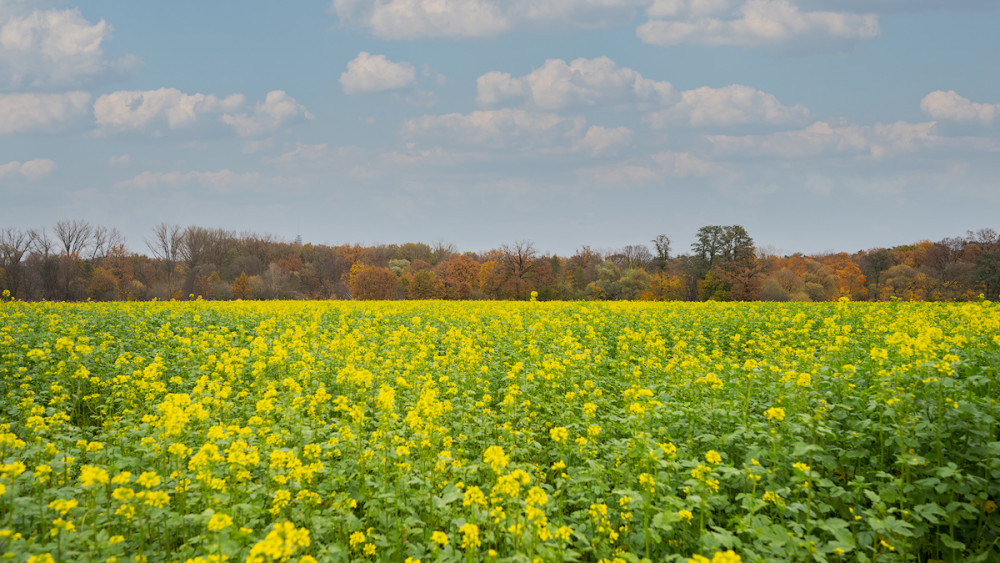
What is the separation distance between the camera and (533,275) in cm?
6475

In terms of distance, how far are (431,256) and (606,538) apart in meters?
99.4

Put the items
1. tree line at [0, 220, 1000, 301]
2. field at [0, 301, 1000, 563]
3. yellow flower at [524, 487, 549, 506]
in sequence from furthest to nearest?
tree line at [0, 220, 1000, 301] → field at [0, 301, 1000, 563] → yellow flower at [524, 487, 549, 506]

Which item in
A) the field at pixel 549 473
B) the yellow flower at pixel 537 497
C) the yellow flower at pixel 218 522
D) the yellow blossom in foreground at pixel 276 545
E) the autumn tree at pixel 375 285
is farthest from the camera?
the autumn tree at pixel 375 285

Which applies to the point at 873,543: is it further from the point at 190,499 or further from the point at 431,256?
the point at 431,256

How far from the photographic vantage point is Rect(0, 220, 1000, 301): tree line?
181 ft

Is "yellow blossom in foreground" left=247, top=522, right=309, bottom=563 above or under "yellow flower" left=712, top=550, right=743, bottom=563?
above

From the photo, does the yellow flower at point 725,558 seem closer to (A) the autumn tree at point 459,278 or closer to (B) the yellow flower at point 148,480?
(B) the yellow flower at point 148,480

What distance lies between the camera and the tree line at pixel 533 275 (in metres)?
55.2

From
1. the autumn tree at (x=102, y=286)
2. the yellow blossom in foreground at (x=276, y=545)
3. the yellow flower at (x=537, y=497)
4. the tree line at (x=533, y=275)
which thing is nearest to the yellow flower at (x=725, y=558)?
the yellow flower at (x=537, y=497)

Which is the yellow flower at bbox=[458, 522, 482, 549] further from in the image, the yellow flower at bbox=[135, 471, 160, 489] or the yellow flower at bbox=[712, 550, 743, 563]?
the yellow flower at bbox=[135, 471, 160, 489]

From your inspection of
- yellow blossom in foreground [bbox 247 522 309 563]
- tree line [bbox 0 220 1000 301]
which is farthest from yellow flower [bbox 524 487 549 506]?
tree line [bbox 0 220 1000 301]

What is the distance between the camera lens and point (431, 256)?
102438 mm

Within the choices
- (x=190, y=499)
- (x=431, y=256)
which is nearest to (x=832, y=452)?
(x=190, y=499)

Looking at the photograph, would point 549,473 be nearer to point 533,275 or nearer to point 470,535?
point 470,535
